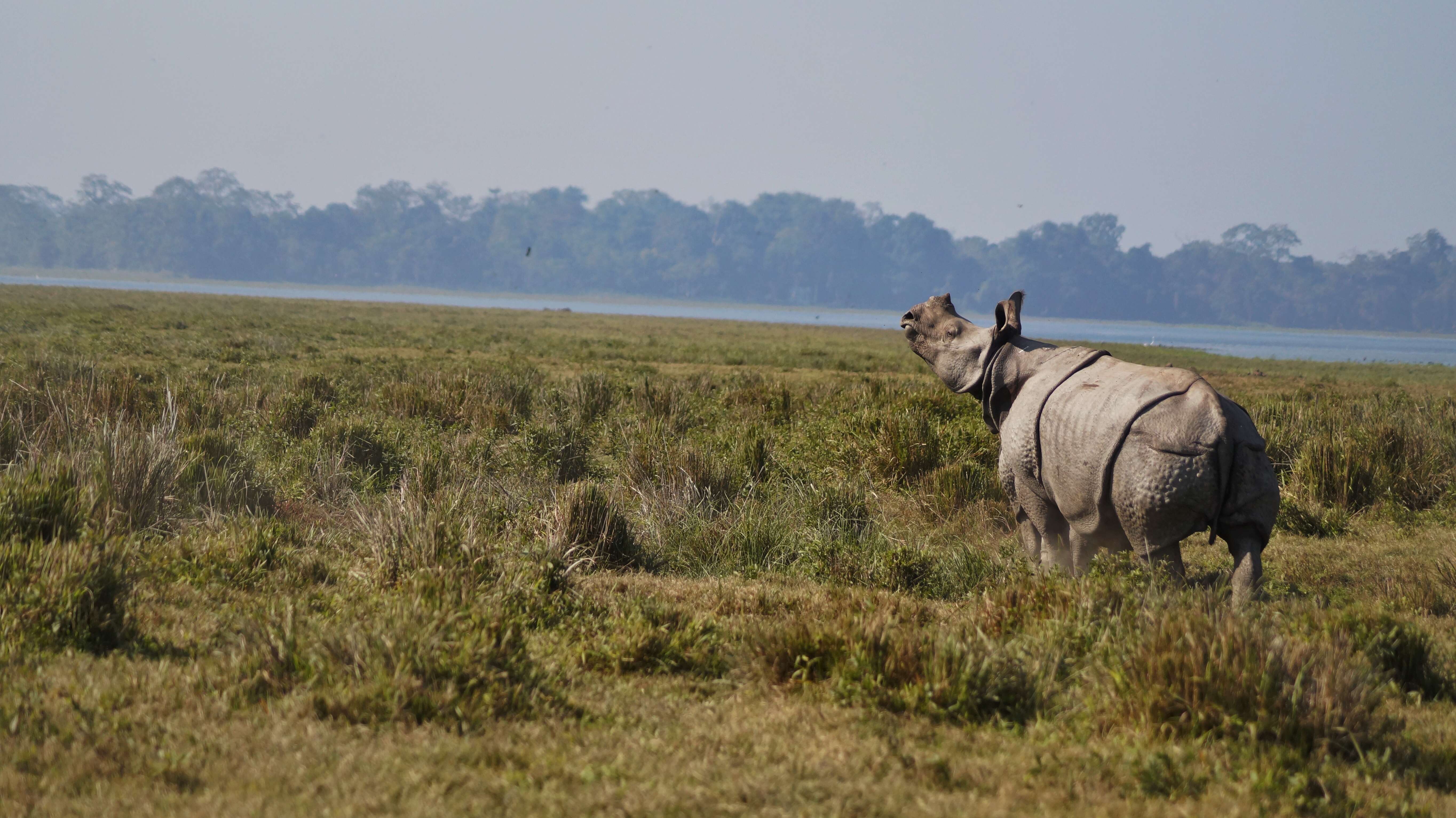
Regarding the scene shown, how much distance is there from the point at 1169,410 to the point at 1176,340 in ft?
311

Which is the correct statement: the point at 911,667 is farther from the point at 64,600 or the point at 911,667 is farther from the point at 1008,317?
the point at 64,600

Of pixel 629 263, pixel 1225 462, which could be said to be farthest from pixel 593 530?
pixel 629 263

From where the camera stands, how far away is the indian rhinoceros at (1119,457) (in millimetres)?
4461

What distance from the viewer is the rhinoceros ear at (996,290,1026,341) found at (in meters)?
5.69

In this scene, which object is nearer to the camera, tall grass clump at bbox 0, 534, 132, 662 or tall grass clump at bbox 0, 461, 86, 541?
tall grass clump at bbox 0, 534, 132, 662

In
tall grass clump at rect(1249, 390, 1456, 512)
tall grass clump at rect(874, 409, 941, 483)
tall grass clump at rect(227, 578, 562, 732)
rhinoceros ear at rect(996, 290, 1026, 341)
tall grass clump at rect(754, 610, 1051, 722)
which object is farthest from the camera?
tall grass clump at rect(874, 409, 941, 483)

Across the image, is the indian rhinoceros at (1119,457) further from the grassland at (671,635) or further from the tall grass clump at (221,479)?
the tall grass clump at (221,479)

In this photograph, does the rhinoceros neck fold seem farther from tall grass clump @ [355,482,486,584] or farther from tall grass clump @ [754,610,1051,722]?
tall grass clump @ [355,482,486,584]

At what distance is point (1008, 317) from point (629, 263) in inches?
7462

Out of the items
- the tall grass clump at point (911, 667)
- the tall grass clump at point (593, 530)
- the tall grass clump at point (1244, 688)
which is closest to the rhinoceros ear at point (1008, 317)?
the tall grass clump at point (911, 667)

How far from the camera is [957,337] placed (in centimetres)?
599

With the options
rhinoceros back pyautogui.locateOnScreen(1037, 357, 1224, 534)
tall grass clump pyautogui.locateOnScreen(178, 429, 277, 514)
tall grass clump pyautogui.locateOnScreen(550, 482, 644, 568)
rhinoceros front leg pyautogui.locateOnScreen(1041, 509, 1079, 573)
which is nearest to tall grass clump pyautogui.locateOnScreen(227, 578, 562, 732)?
tall grass clump pyautogui.locateOnScreen(550, 482, 644, 568)

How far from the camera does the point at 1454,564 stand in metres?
6.39

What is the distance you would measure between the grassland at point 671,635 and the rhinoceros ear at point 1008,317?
4.55ft
